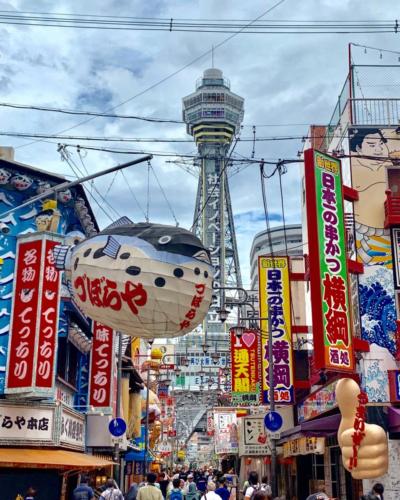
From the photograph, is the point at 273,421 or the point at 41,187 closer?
the point at 41,187

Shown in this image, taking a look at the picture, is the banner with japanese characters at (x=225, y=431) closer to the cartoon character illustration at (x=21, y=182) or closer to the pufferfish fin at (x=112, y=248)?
A: the cartoon character illustration at (x=21, y=182)

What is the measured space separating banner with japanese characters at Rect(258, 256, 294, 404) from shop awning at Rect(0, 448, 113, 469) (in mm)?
8453

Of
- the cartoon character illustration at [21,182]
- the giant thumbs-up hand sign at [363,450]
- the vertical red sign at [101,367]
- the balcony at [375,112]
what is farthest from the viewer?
the vertical red sign at [101,367]

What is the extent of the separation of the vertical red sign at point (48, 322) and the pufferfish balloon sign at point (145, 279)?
580 centimetres

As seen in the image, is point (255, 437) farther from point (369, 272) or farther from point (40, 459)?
point (40, 459)

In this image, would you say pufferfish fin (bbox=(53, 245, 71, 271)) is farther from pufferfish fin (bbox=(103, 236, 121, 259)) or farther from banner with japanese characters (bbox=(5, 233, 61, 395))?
banner with japanese characters (bbox=(5, 233, 61, 395))

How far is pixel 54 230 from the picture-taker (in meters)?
19.4

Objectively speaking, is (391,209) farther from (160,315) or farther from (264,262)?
(160,315)

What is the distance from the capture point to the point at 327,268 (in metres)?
16.6

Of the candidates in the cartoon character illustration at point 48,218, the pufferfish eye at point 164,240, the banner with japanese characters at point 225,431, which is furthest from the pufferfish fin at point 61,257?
the banner with japanese characters at point 225,431

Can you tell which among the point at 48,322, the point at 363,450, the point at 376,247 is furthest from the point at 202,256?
the point at 376,247

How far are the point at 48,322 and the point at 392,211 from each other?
1039 cm

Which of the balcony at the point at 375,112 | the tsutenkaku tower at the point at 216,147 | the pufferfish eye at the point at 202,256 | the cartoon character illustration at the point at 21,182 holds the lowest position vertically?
the pufferfish eye at the point at 202,256

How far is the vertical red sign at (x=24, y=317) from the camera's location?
17.1 metres
